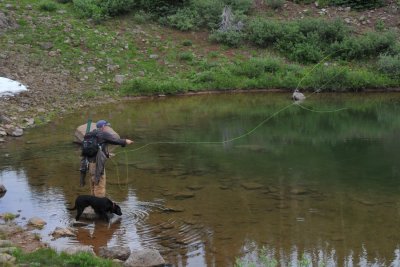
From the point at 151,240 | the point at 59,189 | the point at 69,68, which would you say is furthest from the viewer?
the point at 69,68

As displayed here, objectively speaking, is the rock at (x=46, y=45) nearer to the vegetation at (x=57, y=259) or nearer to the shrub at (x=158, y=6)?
the shrub at (x=158, y=6)

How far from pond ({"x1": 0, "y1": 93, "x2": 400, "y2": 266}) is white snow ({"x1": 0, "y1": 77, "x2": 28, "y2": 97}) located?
263 cm

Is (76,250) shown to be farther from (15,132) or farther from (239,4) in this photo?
(239,4)

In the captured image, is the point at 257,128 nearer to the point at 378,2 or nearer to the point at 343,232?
the point at 343,232

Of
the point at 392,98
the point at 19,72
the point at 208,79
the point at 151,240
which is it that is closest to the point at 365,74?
the point at 392,98

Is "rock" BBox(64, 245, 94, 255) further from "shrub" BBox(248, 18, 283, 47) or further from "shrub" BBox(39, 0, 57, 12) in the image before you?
"shrub" BBox(39, 0, 57, 12)

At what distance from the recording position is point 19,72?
25297mm

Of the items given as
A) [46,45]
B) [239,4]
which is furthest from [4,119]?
[239,4]

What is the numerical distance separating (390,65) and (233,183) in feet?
55.0

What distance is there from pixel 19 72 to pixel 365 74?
1561cm

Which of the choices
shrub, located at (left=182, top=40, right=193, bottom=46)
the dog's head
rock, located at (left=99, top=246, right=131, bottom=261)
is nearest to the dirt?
shrub, located at (left=182, top=40, right=193, bottom=46)

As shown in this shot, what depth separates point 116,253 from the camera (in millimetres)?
9711

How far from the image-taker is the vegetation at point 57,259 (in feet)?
28.6

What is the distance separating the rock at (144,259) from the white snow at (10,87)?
1510 centimetres
